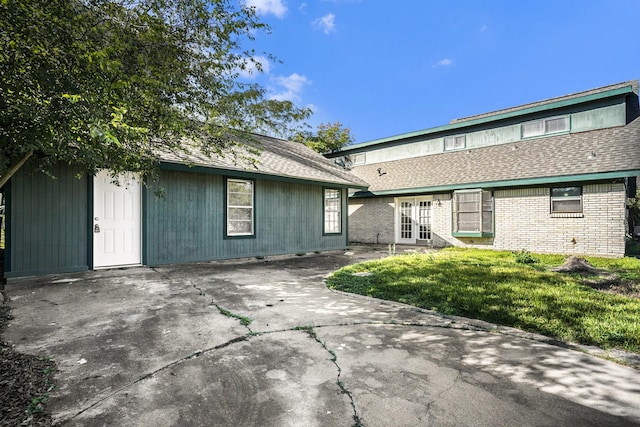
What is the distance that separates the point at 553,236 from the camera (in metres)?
10.6

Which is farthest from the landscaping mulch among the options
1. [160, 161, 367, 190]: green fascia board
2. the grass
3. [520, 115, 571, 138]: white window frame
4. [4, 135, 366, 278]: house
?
[520, 115, 571, 138]: white window frame

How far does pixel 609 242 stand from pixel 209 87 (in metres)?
12.0

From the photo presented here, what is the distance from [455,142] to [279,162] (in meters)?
8.96

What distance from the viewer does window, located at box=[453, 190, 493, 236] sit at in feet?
39.2

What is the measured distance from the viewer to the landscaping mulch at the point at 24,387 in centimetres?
199

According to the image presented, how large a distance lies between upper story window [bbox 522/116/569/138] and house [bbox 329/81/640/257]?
34 mm

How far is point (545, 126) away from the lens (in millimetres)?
12367

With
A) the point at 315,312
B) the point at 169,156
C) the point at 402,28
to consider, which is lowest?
the point at 315,312

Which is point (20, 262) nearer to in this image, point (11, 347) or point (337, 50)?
point (11, 347)

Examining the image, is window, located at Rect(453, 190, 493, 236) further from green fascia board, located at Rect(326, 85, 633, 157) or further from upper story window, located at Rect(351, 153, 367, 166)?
upper story window, located at Rect(351, 153, 367, 166)

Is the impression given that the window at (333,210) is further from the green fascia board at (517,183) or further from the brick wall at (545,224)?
the brick wall at (545,224)

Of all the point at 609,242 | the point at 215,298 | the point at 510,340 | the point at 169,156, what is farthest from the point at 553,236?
the point at 169,156

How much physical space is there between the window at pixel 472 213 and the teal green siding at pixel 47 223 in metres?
12.3

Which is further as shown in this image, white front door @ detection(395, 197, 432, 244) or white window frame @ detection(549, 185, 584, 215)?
white front door @ detection(395, 197, 432, 244)
